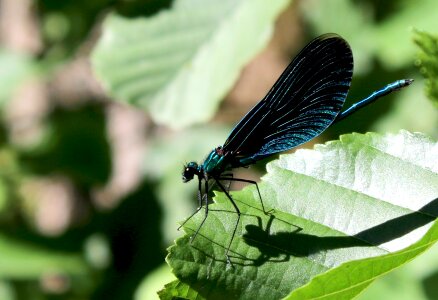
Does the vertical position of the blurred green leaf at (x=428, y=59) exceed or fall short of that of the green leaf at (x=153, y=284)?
it falls short

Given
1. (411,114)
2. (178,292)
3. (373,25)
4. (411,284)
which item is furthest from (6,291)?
(178,292)

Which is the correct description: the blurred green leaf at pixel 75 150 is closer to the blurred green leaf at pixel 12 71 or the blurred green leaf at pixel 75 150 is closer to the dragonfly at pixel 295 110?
the blurred green leaf at pixel 12 71

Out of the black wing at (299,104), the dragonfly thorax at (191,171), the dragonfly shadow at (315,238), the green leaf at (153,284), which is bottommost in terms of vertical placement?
the dragonfly shadow at (315,238)

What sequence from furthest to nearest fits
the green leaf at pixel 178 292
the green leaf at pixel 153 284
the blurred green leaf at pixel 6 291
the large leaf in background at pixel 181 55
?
the blurred green leaf at pixel 6 291 → the green leaf at pixel 153 284 → the large leaf in background at pixel 181 55 → the green leaf at pixel 178 292

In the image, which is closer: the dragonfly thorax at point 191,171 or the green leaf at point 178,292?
the green leaf at point 178,292

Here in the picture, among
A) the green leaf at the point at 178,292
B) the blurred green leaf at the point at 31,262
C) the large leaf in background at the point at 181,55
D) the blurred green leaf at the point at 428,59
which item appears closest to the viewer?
the green leaf at the point at 178,292

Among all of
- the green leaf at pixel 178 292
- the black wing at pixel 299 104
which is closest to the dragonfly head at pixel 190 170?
the black wing at pixel 299 104

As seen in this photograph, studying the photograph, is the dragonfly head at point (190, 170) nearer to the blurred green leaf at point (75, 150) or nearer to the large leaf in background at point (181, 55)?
the large leaf in background at point (181, 55)

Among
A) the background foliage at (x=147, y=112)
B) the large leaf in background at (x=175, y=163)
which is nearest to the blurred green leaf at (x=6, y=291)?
the background foliage at (x=147, y=112)
